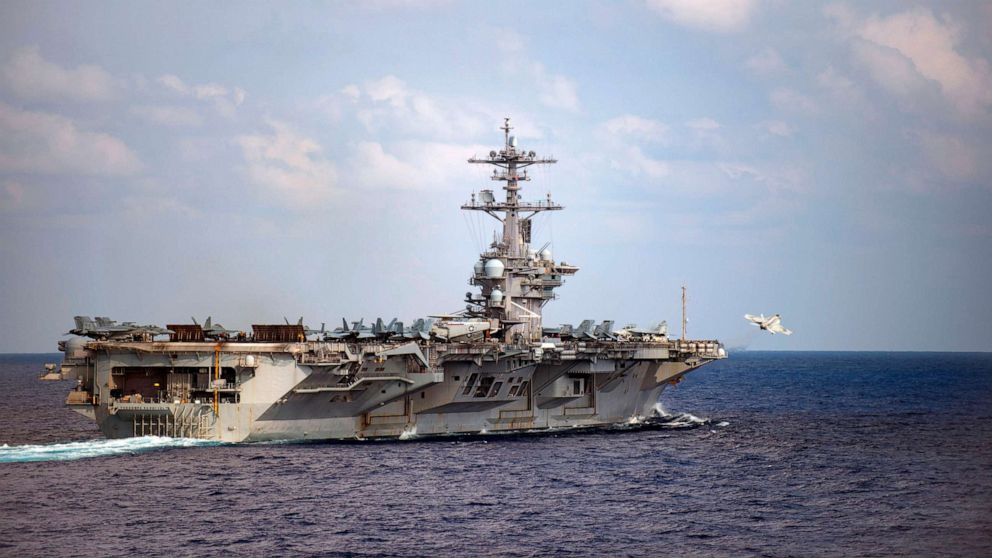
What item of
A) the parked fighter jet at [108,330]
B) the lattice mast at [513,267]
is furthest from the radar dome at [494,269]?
the parked fighter jet at [108,330]

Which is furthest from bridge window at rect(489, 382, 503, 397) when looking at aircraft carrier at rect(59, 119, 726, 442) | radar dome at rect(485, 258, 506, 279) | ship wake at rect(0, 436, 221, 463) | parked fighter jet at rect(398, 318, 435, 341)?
ship wake at rect(0, 436, 221, 463)

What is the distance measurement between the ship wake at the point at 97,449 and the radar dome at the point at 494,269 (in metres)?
12.0

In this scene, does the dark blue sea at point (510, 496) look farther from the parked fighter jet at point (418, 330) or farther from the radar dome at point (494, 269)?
the radar dome at point (494, 269)

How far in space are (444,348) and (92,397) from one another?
10.4m

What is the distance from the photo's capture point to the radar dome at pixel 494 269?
3956cm

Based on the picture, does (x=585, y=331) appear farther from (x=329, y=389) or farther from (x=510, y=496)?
(x=510, y=496)

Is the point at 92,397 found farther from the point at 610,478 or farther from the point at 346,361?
the point at 610,478

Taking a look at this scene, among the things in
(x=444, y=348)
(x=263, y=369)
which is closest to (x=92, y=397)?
(x=263, y=369)

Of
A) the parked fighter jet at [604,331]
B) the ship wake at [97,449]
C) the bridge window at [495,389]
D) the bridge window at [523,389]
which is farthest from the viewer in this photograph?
the parked fighter jet at [604,331]

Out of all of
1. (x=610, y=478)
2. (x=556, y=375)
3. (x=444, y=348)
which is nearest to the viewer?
(x=610, y=478)

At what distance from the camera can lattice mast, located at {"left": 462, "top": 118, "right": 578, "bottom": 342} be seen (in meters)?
39.9

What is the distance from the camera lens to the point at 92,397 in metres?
32.3

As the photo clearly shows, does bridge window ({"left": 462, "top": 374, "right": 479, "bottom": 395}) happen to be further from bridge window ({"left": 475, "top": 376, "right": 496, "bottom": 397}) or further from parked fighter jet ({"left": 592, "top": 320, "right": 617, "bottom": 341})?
parked fighter jet ({"left": 592, "top": 320, "right": 617, "bottom": 341})

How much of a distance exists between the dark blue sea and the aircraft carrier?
1006 millimetres
